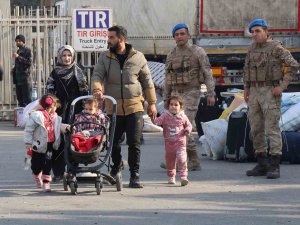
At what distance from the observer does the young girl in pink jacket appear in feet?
37.6

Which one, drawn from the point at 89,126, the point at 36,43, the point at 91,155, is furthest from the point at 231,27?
the point at 91,155

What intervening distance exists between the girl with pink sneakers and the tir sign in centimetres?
817

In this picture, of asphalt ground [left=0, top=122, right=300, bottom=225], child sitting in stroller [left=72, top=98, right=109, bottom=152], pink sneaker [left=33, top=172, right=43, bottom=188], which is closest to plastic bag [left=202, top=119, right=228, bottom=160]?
asphalt ground [left=0, top=122, right=300, bottom=225]

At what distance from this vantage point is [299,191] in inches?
427

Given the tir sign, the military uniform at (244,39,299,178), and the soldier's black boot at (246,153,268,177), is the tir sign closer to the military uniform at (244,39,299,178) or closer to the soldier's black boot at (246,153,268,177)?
the military uniform at (244,39,299,178)

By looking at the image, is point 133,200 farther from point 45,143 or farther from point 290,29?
point 290,29

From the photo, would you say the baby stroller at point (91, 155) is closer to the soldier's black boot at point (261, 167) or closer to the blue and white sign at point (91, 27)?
the soldier's black boot at point (261, 167)

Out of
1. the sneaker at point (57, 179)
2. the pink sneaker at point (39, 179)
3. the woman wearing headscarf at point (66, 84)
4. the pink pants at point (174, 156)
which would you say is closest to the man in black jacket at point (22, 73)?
the woman wearing headscarf at point (66, 84)

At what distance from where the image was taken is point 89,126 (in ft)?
35.7

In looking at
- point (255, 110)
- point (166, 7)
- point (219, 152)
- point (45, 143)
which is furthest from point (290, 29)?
point (45, 143)

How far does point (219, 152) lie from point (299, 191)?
3.37 m

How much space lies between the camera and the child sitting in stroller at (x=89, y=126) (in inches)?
422

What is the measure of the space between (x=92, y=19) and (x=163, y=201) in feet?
31.5

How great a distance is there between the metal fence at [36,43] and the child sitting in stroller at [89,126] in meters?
9.17
